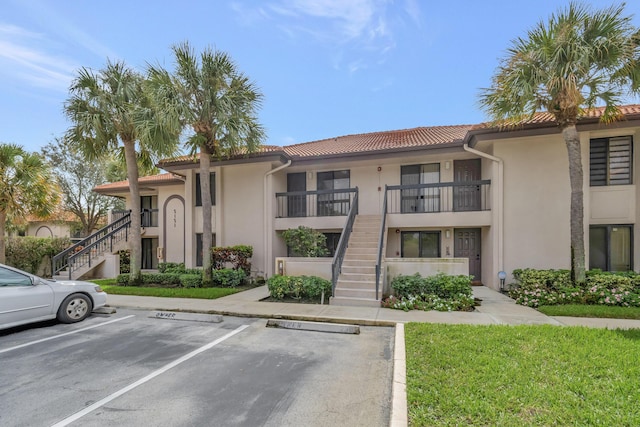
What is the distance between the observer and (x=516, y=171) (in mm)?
10188

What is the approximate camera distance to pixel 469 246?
12172 millimetres

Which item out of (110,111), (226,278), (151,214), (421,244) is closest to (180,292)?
(226,278)

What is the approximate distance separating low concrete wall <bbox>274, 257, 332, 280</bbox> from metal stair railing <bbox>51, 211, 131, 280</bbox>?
10.7 meters

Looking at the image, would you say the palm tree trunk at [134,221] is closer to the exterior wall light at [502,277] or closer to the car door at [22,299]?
the car door at [22,299]

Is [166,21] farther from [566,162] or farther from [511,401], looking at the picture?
[566,162]

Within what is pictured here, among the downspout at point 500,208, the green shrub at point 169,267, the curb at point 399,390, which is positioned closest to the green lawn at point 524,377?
the curb at point 399,390

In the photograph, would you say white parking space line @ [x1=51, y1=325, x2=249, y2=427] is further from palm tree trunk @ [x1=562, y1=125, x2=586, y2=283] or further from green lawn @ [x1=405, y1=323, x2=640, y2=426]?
palm tree trunk @ [x1=562, y1=125, x2=586, y2=283]

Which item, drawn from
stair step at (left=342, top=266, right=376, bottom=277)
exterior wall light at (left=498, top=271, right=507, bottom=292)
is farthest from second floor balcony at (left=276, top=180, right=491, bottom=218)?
stair step at (left=342, top=266, right=376, bottom=277)

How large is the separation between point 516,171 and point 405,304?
21.0 ft

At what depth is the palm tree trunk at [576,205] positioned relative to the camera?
7.98 meters

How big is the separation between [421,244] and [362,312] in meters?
6.17

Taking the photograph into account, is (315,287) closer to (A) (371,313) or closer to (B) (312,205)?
(A) (371,313)

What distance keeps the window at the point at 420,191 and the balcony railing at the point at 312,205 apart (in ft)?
7.59

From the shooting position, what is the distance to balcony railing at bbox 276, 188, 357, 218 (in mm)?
13156
